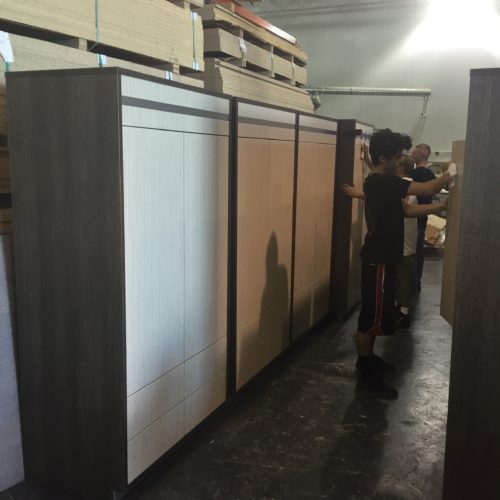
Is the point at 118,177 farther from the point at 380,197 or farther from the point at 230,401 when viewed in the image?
the point at 380,197

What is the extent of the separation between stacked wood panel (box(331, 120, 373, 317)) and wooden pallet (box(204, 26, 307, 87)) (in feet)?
2.96

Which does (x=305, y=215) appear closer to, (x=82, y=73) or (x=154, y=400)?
(x=154, y=400)

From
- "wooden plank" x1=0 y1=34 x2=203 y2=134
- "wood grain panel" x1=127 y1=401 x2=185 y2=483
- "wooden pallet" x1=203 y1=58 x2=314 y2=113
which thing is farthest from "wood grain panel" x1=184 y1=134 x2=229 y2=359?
"wooden pallet" x1=203 y1=58 x2=314 y2=113

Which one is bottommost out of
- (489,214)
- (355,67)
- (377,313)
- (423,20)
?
(377,313)

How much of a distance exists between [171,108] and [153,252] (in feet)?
2.03

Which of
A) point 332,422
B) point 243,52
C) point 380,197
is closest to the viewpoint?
point 332,422

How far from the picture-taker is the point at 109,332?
7.12 feet

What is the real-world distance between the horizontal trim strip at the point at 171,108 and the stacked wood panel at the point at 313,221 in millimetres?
1274

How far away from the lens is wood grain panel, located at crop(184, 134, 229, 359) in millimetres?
2598

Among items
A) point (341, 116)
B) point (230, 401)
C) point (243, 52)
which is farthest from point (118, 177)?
point (341, 116)

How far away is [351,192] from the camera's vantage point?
4.68m

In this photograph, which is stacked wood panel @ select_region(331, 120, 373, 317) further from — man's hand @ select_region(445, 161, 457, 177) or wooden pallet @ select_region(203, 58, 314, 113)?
man's hand @ select_region(445, 161, 457, 177)

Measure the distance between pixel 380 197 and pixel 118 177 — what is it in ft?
6.27

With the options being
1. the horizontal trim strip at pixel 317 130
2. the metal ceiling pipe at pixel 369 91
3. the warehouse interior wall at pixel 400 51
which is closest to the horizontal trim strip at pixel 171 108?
the horizontal trim strip at pixel 317 130
